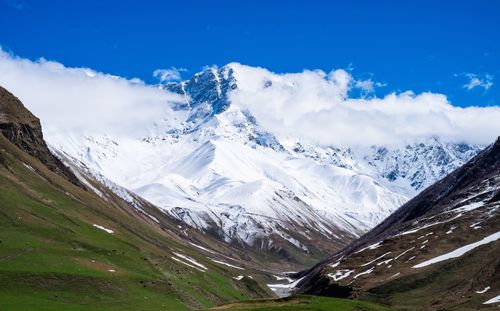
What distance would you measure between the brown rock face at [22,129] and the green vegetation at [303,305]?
104632 millimetres

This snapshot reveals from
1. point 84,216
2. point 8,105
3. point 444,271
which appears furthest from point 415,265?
point 8,105

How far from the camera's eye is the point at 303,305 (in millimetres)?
67688

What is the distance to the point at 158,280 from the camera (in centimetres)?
9819

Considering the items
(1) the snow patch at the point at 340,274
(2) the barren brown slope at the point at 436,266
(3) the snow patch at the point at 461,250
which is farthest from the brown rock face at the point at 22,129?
(3) the snow patch at the point at 461,250

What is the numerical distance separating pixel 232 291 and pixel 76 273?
53.4m

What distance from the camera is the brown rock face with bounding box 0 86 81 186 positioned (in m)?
160

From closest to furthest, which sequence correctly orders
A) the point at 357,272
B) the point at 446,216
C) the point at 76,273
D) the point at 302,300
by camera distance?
the point at 302,300 < the point at 76,273 < the point at 357,272 < the point at 446,216

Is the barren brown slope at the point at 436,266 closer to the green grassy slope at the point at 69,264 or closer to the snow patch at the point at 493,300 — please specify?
the snow patch at the point at 493,300

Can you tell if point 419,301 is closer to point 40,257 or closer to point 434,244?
point 434,244

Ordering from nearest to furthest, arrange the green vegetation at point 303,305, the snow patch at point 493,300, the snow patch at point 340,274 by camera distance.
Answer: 1. the green vegetation at point 303,305
2. the snow patch at point 493,300
3. the snow patch at point 340,274

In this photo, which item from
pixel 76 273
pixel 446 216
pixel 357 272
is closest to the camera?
pixel 76 273

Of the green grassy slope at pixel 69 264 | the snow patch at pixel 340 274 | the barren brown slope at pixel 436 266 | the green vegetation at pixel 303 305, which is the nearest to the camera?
the green vegetation at pixel 303 305

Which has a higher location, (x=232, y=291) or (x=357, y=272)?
(x=357, y=272)

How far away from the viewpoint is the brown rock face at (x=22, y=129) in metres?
160
